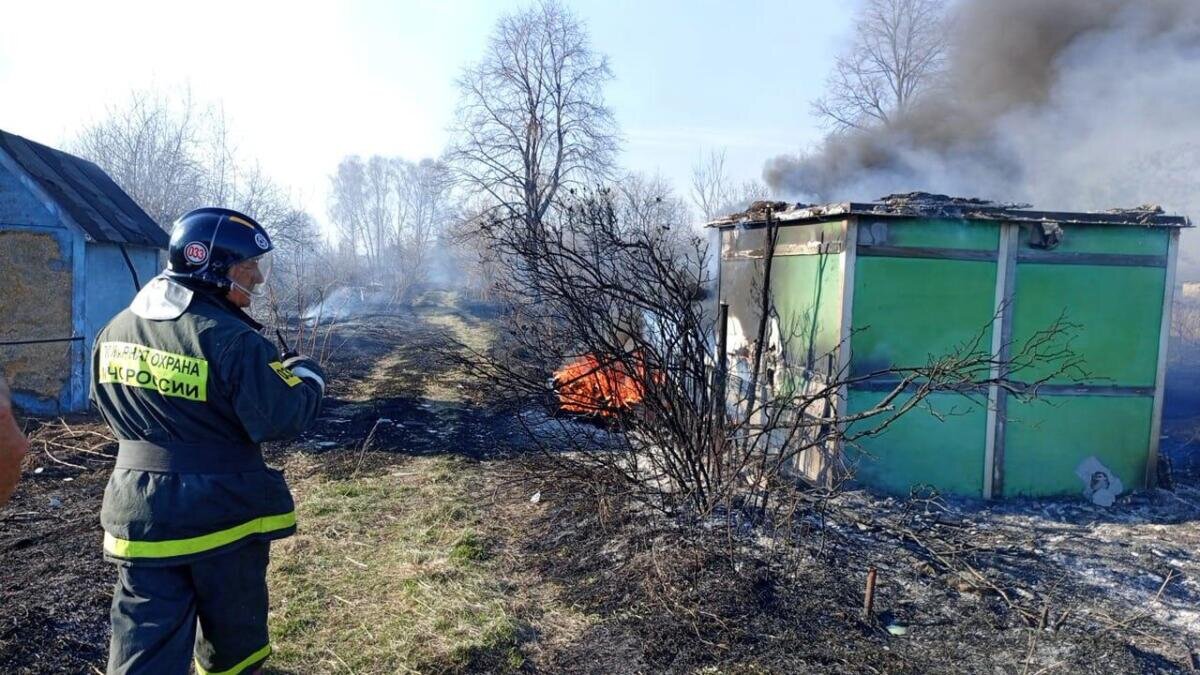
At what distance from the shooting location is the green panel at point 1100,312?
21.6 ft

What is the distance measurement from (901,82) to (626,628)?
22867 millimetres

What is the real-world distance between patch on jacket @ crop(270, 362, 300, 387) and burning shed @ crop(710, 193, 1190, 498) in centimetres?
485

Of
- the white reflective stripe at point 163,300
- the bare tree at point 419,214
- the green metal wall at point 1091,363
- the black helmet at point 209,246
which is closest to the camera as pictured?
the white reflective stripe at point 163,300

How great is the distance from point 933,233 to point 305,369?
552cm

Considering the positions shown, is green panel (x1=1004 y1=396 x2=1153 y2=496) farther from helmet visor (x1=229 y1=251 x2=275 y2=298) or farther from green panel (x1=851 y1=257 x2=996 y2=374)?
helmet visor (x1=229 y1=251 x2=275 y2=298)

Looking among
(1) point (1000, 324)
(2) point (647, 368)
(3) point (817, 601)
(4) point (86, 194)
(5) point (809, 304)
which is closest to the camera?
(3) point (817, 601)

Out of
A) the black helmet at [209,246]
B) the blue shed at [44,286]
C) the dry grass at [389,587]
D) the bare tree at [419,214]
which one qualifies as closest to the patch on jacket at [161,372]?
the black helmet at [209,246]

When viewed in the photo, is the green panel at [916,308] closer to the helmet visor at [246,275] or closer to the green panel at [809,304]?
the green panel at [809,304]

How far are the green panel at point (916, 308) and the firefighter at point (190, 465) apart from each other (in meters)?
5.08

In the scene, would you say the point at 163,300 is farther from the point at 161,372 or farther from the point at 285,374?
the point at 285,374

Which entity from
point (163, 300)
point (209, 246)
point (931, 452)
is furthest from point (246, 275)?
point (931, 452)

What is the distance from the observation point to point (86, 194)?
10805mm

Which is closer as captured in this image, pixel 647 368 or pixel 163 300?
pixel 163 300

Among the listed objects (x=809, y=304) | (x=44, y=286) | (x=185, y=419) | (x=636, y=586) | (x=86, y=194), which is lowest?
(x=636, y=586)
